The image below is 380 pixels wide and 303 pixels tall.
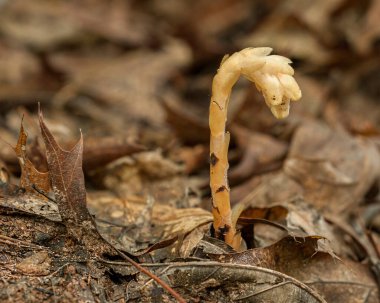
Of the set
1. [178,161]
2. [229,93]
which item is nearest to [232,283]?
[229,93]

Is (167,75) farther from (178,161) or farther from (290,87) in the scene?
(290,87)

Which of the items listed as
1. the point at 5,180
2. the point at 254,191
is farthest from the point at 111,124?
the point at 5,180

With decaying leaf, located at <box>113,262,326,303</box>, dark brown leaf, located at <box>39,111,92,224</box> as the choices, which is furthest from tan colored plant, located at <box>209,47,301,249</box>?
dark brown leaf, located at <box>39,111,92,224</box>

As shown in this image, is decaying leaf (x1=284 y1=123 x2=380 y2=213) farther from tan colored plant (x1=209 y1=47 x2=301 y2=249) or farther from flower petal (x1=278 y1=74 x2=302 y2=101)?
flower petal (x1=278 y1=74 x2=302 y2=101)

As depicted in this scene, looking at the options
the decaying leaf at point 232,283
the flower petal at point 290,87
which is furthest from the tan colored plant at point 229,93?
the decaying leaf at point 232,283

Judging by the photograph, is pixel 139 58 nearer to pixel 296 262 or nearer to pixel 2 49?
pixel 2 49

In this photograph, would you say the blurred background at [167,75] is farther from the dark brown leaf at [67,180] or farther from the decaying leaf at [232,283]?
the decaying leaf at [232,283]
